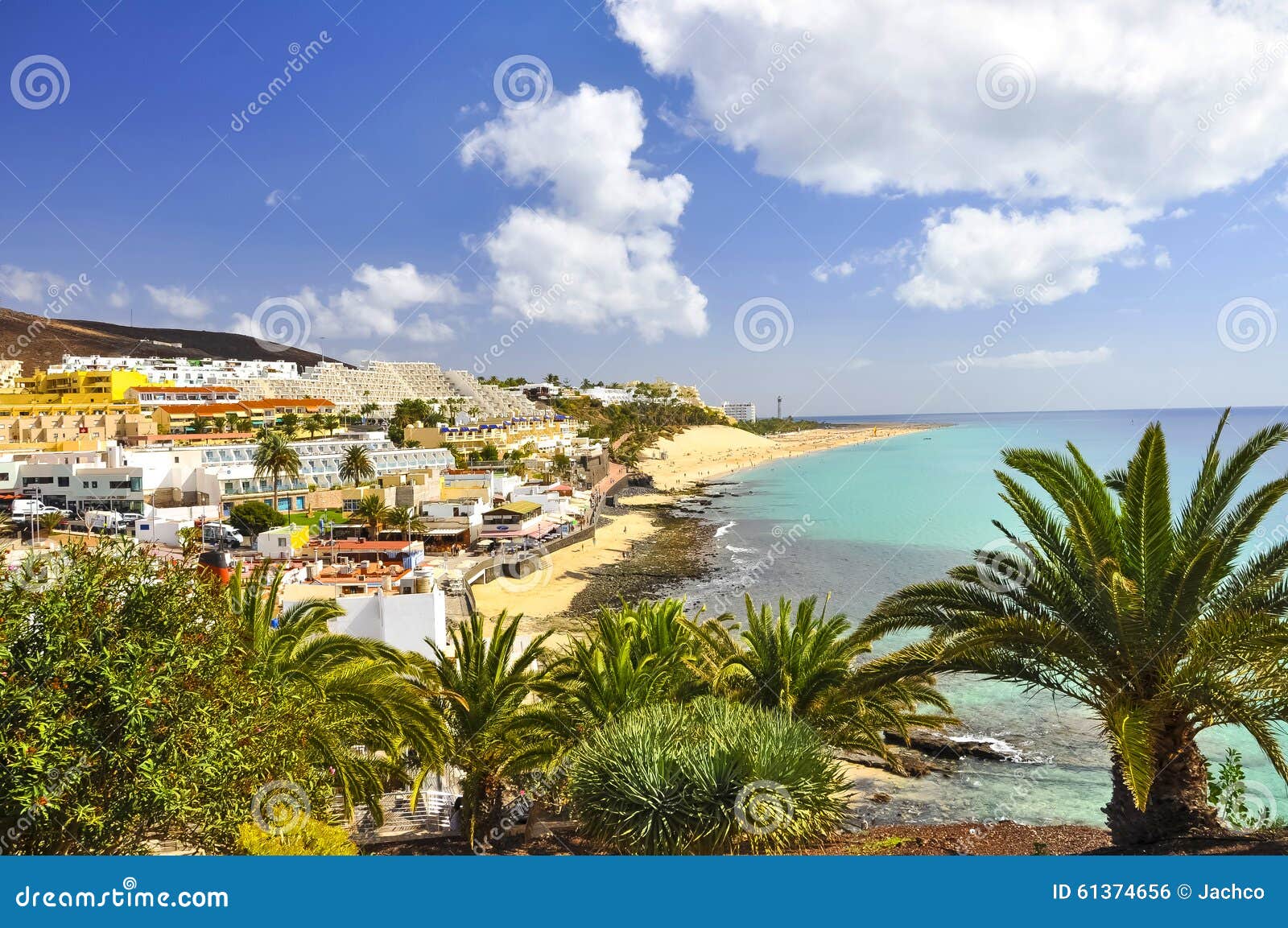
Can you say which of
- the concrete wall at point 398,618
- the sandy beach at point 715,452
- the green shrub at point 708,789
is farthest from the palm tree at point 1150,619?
the sandy beach at point 715,452

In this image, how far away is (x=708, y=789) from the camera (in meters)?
6.49

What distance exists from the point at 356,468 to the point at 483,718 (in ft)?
137

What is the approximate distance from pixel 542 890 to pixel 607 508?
58.9 m

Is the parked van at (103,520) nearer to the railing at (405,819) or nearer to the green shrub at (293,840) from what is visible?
the railing at (405,819)

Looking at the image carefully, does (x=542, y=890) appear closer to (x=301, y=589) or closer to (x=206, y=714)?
(x=206, y=714)

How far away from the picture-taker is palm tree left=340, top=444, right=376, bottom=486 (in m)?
48.5

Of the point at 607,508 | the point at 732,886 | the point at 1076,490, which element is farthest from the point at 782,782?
the point at 607,508

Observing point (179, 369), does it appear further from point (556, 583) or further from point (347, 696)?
point (347, 696)

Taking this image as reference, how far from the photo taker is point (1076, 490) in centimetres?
716

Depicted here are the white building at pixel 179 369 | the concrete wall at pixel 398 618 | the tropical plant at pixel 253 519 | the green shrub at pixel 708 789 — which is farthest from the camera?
the white building at pixel 179 369

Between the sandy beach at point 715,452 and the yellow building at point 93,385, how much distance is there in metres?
58.2

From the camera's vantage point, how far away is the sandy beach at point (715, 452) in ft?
336

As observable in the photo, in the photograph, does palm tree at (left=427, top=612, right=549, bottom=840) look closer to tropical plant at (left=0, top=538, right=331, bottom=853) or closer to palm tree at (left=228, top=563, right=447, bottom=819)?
palm tree at (left=228, top=563, right=447, bottom=819)

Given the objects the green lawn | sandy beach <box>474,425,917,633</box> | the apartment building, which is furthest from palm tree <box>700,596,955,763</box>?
the apartment building
